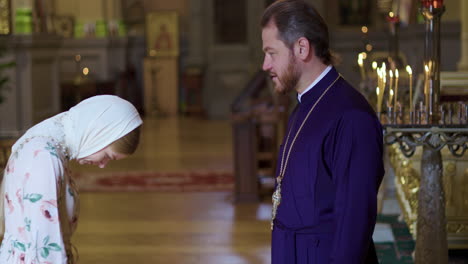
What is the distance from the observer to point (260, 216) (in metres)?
8.31

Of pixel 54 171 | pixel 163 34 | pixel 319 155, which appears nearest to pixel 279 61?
pixel 319 155

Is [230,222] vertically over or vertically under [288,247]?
under

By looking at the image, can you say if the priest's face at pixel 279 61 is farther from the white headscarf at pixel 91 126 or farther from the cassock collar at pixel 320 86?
the white headscarf at pixel 91 126

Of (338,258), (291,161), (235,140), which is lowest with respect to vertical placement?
(235,140)

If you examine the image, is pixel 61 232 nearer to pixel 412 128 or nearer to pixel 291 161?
pixel 291 161

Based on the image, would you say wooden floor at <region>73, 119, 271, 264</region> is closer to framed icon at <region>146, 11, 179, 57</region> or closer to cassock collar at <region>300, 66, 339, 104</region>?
cassock collar at <region>300, 66, 339, 104</region>

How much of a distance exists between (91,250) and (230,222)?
1.56 metres

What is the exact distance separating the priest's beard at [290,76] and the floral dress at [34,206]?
771 millimetres

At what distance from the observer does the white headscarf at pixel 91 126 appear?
116 inches

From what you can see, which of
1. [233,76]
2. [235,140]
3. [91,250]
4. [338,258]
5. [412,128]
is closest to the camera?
[338,258]

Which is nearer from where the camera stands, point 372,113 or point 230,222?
point 372,113

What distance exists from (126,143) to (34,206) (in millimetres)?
380

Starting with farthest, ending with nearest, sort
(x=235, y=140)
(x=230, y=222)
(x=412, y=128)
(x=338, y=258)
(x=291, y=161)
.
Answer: (x=235, y=140) < (x=230, y=222) < (x=412, y=128) < (x=291, y=161) < (x=338, y=258)

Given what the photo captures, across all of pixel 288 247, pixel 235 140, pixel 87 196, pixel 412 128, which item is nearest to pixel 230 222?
pixel 235 140
